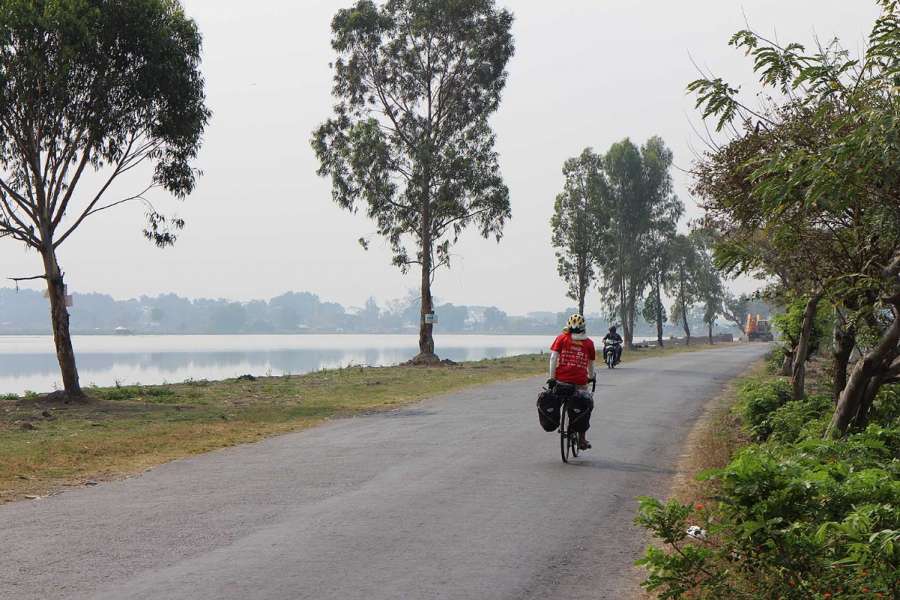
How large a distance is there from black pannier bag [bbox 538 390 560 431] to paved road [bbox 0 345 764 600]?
0.47 m

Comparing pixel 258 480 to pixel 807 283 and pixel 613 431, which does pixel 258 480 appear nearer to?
pixel 613 431

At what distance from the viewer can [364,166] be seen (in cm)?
4519

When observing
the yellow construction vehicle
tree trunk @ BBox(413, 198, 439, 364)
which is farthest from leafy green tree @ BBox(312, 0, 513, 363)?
the yellow construction vehicle

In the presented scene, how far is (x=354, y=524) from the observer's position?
870 cm

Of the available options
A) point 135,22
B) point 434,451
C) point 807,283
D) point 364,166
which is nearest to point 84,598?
point 434,451

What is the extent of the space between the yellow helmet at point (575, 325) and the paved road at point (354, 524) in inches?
71.3

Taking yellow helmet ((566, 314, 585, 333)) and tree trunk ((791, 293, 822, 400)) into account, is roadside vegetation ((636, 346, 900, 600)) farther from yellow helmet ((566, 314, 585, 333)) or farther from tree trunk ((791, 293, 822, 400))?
tree trunk ((791, 293, 822, 400))

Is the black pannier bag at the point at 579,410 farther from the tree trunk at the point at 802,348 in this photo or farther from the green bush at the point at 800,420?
the tree trunk at the point at 802,348

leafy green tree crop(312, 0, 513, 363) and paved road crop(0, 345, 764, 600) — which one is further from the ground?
leafy green tree crop(312, 0, 513, 363)

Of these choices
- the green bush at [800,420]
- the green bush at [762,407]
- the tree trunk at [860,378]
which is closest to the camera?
the tree trunk at [860,378]

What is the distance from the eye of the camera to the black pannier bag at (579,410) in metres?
13.1

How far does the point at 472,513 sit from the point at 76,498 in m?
4.49

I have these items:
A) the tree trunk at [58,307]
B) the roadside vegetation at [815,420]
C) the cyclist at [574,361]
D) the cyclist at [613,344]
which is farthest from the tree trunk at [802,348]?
the cyclist at [613,344]

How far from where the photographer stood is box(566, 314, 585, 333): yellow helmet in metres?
13.1
